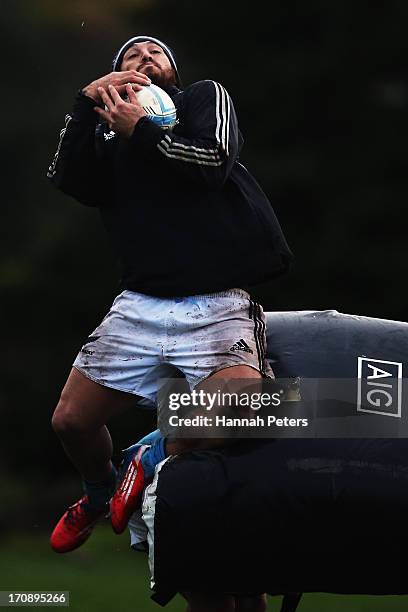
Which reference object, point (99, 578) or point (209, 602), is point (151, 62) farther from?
point (99, 578)

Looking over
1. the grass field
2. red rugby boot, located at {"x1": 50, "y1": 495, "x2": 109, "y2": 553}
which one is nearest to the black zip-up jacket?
red rugby boot, located at {"x1": 50, "y1": 495, "x2": 109, "y2": 553}

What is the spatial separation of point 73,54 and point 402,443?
22.4ft

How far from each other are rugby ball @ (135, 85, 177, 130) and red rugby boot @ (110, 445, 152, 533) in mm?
1092

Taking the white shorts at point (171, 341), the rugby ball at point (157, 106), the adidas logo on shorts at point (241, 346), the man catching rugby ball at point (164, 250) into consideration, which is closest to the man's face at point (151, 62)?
the man catching rugby ball at point (164, 250)

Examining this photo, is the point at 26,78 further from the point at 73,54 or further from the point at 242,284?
the point at 242,284

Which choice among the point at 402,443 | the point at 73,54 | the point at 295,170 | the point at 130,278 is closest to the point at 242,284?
the point at 130,278

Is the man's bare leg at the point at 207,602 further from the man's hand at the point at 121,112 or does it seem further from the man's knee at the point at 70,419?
the man's hand at the point at 121,112

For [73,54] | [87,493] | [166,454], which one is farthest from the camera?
[73,54]

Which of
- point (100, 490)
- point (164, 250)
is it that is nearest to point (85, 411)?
point (100, 490)

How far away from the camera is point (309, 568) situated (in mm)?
4195

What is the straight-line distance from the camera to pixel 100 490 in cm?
478

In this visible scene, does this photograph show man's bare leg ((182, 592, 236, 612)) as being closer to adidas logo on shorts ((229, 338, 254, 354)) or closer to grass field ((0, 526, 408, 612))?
adidas logo on shorts ((229, 338, 254, 354))

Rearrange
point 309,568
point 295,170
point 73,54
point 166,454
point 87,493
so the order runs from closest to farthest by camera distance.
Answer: point 309,568
point 166,454
point 87,493
point 295,170
point 73,54

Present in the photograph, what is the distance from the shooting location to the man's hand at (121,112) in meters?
4.38
